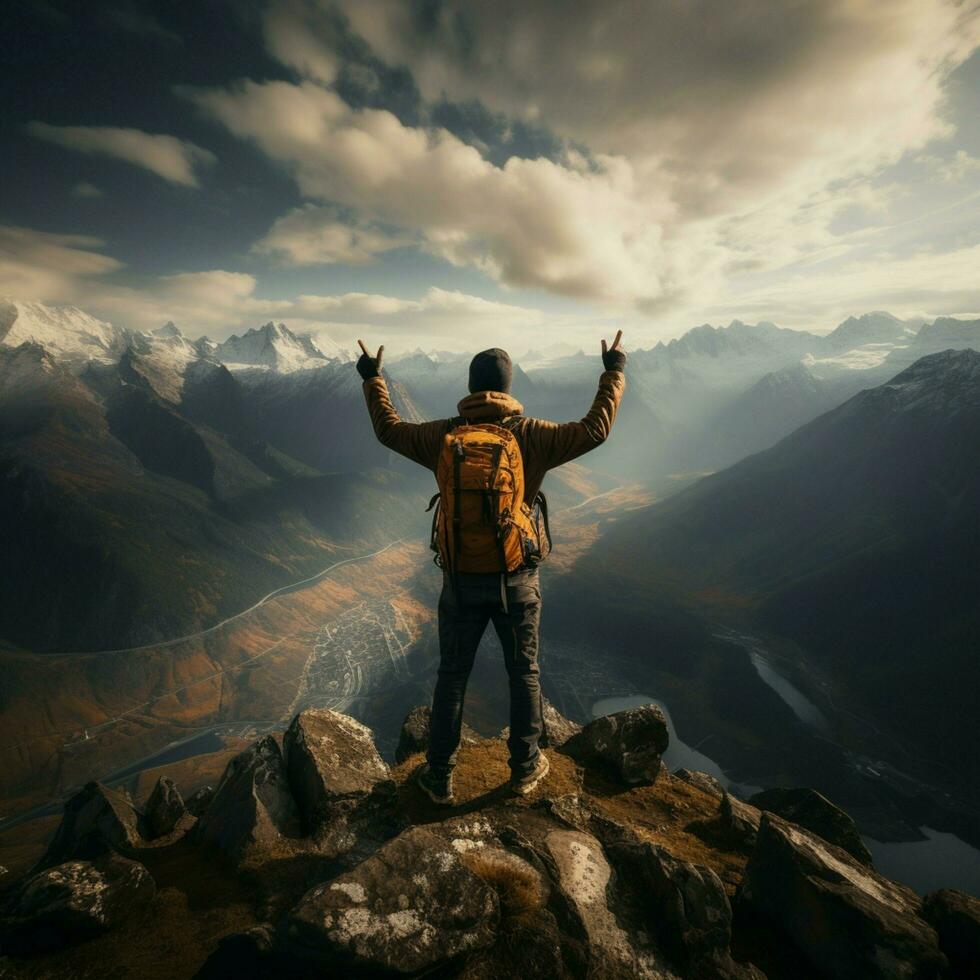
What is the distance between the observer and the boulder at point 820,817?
1063cm

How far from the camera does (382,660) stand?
162 meters

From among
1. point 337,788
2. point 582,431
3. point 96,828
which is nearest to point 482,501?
point 582,431

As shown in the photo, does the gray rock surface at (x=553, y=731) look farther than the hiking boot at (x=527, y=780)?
Yes

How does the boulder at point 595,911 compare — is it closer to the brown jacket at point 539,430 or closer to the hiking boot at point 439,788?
the hiking boot at point 439,788

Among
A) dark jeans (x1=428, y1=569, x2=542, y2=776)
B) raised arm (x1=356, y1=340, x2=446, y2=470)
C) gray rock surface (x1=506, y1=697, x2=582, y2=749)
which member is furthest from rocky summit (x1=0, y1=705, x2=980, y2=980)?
raised arm (x1=356, y1=340, x2=446, y2=470)

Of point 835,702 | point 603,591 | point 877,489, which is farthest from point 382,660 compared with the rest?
point 877,489

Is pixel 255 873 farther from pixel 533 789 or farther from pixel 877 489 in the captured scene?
pixel 877 489

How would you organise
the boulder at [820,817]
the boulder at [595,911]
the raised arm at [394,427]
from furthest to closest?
the boulder at [820,817], the raised arm at [394,427], the boulder at [595,911]

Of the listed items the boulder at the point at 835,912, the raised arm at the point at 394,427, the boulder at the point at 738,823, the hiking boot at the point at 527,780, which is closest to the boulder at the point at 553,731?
the boulder at the point at 738,823

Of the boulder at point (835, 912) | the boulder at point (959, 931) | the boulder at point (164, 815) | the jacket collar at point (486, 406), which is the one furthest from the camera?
the boulder at point (164, 815)

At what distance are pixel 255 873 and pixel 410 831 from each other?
3.00 m

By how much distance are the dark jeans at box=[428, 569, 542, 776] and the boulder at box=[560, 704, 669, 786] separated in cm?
346

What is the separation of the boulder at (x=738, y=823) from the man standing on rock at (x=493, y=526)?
4.33 meters

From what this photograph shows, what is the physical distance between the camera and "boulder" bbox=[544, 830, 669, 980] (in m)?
5.25
